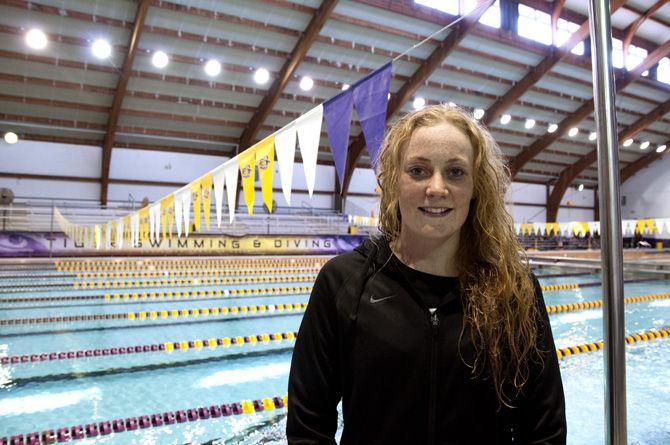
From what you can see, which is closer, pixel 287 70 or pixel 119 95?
pixel 119 95

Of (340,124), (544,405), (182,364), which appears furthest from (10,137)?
(544,405)

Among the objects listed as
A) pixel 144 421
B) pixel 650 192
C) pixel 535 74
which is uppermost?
pixel 535 74

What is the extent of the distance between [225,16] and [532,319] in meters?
12.5

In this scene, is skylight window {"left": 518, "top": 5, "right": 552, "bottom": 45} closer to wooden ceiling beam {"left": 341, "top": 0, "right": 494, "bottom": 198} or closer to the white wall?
wooden ceiling beam {"left": 341, "top": 0, "right": 494, "bottom": 198}

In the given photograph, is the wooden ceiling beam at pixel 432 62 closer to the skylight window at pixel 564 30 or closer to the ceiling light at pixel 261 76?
the ceiling light at pixel 261 76

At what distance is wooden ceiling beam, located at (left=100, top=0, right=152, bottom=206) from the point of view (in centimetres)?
1074

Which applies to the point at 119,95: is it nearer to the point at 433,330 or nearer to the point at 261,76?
the point at 261,76

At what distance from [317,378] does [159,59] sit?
1305cm

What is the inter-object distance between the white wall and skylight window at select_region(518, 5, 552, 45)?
1323 centimetres

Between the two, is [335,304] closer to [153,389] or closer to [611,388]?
[611,388]

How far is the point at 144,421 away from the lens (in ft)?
9.53

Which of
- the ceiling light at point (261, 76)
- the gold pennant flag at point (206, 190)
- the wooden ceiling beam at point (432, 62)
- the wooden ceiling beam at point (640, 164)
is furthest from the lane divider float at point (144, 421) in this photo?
the wooden ceiling beam at point (640, 164)

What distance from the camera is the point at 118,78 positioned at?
524 inches

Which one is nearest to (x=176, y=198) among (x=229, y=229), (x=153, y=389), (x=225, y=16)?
(x=153, y=389)
